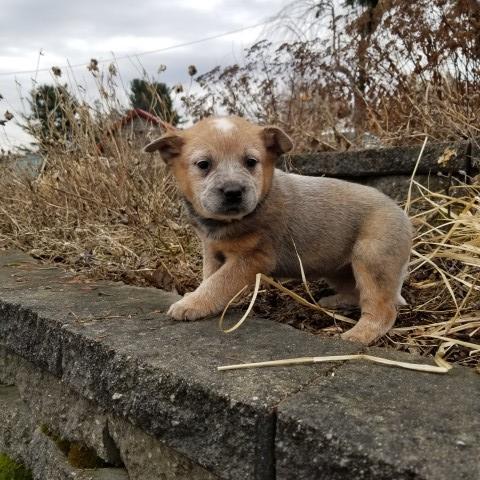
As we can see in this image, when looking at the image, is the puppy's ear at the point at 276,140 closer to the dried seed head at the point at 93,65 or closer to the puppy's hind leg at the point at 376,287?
the puppy's hind leg at the point at 376,287

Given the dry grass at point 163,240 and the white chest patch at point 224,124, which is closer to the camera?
the dry grass at point 163,240

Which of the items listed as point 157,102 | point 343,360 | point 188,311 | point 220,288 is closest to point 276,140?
A: point 220,288

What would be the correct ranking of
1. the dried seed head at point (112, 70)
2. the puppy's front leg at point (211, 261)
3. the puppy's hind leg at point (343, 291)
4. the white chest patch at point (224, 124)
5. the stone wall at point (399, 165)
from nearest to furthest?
the white chest patch at point (224, 124)
the puppy's front leg at point (211, 261)
the puppy's hind leg at point (343, 291)
the stone wall at point (399, 165)
the dried seed head at point (112, 70)

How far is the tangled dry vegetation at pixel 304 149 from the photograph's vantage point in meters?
2.74

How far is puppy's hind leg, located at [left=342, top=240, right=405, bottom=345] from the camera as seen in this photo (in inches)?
87.6

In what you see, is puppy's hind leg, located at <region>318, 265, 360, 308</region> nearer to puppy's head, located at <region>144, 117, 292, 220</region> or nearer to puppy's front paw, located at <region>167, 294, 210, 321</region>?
puppy's head, located at <region>144, 117, 292, 220</region>

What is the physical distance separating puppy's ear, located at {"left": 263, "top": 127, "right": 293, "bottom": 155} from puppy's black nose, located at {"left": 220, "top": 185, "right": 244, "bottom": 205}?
0.40 m

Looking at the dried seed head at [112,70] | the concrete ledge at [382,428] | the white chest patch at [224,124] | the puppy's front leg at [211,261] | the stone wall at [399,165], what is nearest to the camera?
the concrete ledge at [382,428]

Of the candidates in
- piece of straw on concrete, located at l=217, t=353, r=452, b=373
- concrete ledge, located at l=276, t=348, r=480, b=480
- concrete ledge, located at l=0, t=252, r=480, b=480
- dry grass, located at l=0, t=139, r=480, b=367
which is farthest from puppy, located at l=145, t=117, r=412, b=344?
concrete ledge, located at l=276, t=348, r=480, b=480

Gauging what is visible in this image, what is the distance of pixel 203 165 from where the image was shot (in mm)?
2412

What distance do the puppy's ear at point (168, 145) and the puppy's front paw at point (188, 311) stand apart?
73cm

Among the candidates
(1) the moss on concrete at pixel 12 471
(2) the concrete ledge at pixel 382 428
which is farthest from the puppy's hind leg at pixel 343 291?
(1) the moss on concrete at pixel 12 471

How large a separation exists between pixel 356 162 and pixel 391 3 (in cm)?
189

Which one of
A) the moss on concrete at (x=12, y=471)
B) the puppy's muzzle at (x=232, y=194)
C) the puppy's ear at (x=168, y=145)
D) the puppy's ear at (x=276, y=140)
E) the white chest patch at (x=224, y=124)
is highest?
the white chest patch at (x=224, y=124)
